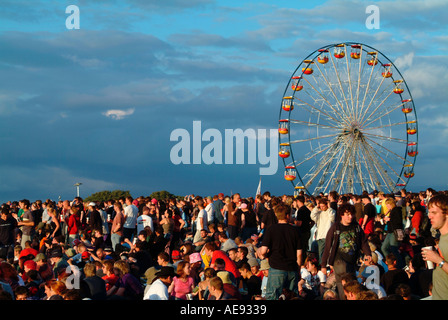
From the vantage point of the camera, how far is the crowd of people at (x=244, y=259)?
29.6ft

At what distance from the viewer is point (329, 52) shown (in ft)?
128

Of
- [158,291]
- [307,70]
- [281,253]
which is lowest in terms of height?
[158,291]

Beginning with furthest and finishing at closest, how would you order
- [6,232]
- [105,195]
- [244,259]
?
[105,195]
[6,232]
[244,259]

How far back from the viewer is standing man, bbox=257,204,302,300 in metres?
9.12

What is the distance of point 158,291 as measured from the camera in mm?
9180

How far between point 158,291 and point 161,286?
9 cm

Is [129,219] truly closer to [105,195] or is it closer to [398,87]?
[398,87]

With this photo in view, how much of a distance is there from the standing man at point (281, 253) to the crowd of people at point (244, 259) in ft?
0.05

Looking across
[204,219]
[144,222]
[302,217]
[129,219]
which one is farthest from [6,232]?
[302,217]

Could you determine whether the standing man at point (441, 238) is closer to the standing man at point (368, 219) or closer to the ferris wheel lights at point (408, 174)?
the standing man at point (368, 219)

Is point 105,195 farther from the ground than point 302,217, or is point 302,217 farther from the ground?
point 105,195

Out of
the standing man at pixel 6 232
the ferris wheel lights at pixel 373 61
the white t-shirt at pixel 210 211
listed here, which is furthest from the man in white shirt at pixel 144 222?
the ferris wheel lights at pixel 373 61
